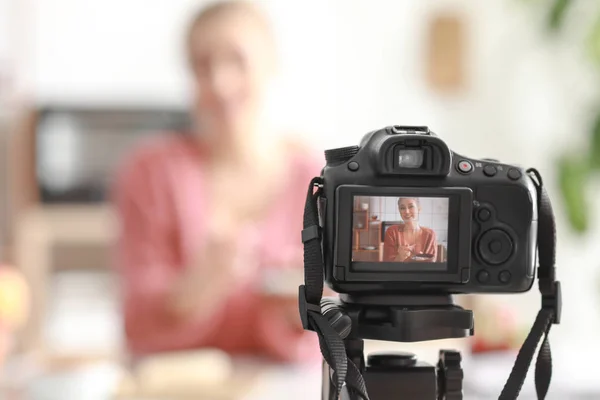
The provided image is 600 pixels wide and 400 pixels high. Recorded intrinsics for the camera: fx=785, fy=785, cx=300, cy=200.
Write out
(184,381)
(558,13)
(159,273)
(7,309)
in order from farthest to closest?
(558,13) < (159,273) < (7,309) < (184,381)

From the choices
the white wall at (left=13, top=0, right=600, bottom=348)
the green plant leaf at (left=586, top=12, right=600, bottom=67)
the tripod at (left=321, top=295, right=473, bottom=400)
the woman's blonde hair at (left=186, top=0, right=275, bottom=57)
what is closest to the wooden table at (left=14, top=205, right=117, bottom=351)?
the white wall at (left=13, top=0, right=600, bottom=348)

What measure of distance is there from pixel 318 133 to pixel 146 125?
2.10ft

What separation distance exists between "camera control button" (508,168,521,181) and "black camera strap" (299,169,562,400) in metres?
0.02

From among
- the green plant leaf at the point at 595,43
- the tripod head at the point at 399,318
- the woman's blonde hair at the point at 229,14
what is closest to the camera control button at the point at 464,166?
the tripod head at the point at 399,318

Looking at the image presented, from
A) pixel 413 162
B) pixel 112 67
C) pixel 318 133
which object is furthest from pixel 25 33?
pixel 413 162

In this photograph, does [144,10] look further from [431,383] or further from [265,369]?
[431,383]

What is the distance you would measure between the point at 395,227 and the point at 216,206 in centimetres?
108

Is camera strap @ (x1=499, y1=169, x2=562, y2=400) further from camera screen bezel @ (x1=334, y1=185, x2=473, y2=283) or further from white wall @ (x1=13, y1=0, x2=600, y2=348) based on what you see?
white wall @ (x1=13, y1=0, x2=600, y2=348)

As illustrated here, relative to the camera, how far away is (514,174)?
2.20 ft

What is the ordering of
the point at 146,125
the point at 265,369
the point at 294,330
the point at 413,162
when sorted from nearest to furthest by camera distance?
the point at 413,162 → the point at 265,369 → the point at 294,330 → the point at 146,125

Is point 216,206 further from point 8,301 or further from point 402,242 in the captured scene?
point 402,242

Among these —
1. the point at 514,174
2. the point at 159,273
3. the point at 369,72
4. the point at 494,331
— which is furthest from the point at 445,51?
the point at 514,174

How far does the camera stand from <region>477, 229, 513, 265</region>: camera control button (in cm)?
67

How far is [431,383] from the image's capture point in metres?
0.66
